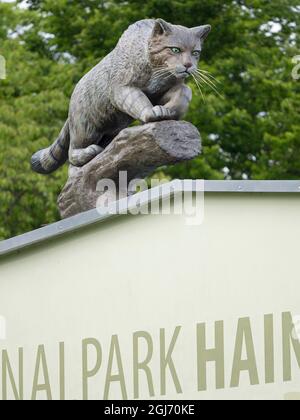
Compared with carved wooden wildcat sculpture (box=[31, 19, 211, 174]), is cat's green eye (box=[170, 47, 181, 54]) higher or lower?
higher

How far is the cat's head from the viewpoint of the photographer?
11914 millimetres

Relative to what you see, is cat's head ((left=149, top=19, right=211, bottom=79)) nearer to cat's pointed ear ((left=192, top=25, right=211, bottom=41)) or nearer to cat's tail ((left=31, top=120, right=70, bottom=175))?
cat's pointed ear ((left=192, top=25, right=211, bottom=41))

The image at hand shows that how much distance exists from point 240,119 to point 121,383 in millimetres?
16695

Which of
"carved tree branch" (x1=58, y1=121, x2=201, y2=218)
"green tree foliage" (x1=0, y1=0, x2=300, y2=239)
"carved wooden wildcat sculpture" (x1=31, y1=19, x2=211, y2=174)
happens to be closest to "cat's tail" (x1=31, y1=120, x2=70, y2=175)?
"carved wooden wildcat sculpture" (x1=31, y1=19, x2=211, y2=174)

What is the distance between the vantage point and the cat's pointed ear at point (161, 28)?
11.9 m

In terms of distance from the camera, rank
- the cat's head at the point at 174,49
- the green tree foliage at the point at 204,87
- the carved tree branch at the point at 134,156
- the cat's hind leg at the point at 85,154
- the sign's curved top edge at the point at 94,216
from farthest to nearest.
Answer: the green tree foliage at the point at 204,87, the cat's hind leg at the point at 85,154, the cat's head at the point at 174,49, the carved tree branch at the point at 134,156, the sign's curved top edge at the point at 94,216

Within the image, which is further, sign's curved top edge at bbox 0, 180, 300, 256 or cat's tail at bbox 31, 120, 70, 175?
cat's tail at bbox 31, 120, 70, 175

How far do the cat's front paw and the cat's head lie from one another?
0.99ft

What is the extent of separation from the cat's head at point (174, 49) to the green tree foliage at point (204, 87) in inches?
506

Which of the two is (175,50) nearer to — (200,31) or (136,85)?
(200,31)

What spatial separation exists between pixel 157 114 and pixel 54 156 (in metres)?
2.25

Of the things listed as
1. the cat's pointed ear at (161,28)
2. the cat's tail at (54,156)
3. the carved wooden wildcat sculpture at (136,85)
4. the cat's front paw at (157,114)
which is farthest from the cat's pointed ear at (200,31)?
the cat's tail at (54,156)

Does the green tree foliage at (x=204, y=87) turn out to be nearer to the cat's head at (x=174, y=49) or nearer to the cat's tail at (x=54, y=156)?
the cat's tail at (x=54, y=156)
